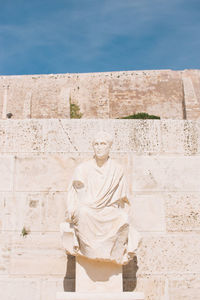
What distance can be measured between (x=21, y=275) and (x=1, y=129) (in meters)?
1.81

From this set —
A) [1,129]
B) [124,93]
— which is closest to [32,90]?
[124,93]

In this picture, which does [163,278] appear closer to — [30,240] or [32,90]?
[30,240]

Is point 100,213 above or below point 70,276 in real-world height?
above

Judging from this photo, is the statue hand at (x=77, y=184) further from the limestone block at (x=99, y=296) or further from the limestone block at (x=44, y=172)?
the limestone block at (x=99, y=296)

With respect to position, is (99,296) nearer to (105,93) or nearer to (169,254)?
(169,254)

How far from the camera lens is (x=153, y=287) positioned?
14.6 ft

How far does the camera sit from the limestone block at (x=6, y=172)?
4.70 meters

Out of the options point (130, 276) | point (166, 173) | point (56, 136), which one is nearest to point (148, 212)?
point (166, 173)

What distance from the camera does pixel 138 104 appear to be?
24578 millimetres

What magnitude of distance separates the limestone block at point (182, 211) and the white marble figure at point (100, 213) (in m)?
0.86

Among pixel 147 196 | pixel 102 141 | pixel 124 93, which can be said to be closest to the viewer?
pixel 102 141

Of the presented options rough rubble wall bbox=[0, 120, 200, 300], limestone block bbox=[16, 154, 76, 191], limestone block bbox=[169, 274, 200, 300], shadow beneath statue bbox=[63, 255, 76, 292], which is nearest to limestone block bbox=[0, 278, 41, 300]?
rough rubble wall bbox=[0, 120, 200, 300]

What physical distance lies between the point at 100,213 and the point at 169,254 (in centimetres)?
128

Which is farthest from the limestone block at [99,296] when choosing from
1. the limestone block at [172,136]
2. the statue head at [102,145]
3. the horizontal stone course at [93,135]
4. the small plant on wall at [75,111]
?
the small plant on wall at [75,111]
